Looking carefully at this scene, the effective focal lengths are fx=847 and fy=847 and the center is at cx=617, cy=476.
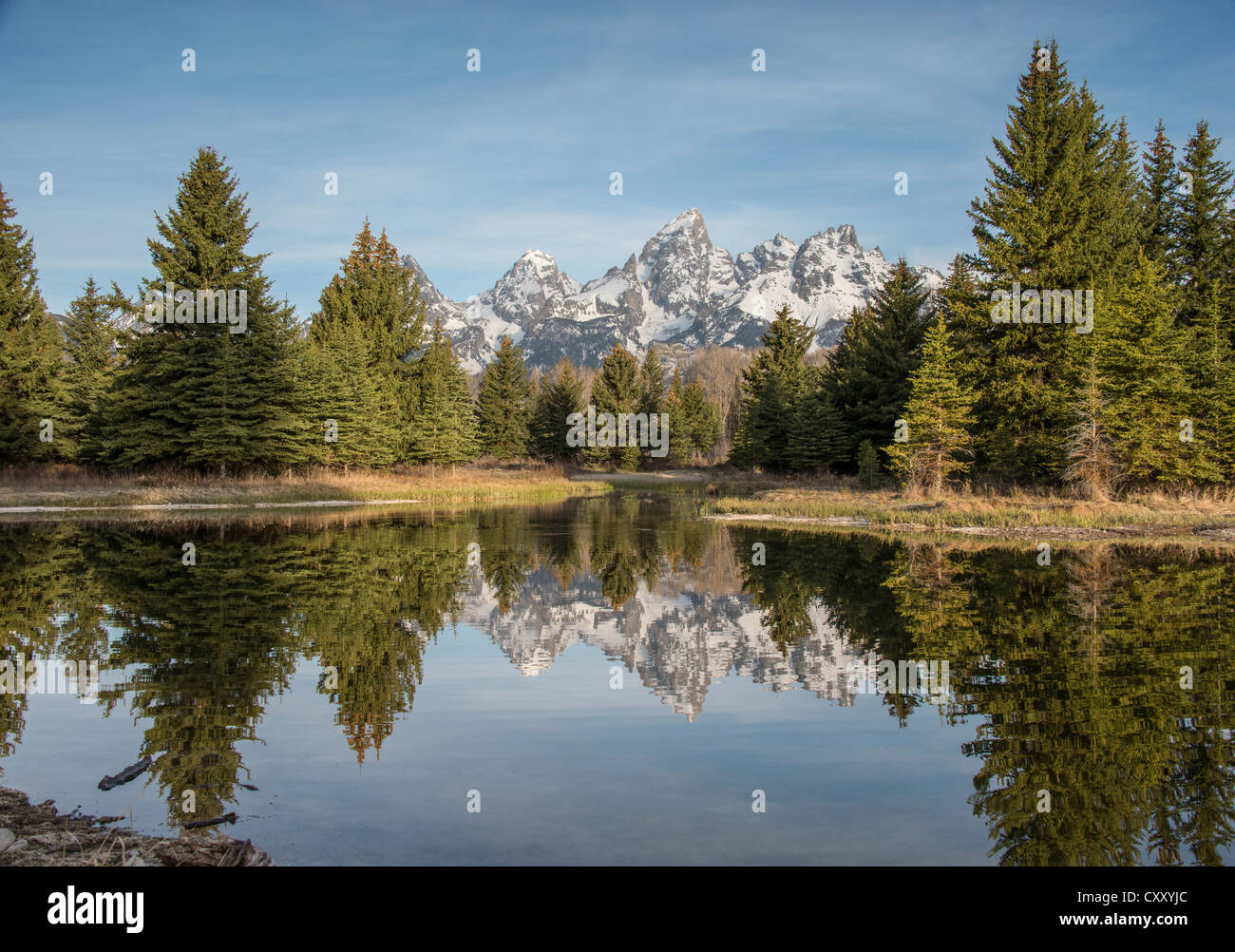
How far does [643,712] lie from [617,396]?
75.2 metres

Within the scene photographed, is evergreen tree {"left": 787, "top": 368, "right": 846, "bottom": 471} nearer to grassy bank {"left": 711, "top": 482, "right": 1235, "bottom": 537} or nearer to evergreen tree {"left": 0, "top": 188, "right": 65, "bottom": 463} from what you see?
grassy bank {"left": 711, "top": 482, "right": 1235, "bottom": 537}

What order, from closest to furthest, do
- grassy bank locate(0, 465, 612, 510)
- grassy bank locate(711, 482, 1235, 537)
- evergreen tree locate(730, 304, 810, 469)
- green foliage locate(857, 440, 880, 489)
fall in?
1. grassy bank locate(711, 482, 1235, 537)
2. grassy bank locate(0, 465, 612, 510)
3. green foliage locate(857, 440, 880, 489)
4. evergreen tree locate(730, 304, 810, 469)

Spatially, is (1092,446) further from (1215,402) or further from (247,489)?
(247,489)

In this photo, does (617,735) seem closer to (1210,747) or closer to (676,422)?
(1210,747)

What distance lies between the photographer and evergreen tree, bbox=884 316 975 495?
36.0 meters

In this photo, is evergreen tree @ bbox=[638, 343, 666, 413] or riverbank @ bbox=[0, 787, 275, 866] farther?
evergreen tree @ bbox=[638, 343, 666, 413]

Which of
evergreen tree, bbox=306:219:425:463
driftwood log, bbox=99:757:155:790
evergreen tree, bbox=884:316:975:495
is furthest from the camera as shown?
evergreen tree, bbox=306:219:425:463

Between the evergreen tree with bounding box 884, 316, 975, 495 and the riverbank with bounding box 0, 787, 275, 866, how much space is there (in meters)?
34.4

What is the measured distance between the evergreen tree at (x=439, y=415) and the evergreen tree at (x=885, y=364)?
27.0 m

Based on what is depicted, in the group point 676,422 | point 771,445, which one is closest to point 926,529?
point 771,445

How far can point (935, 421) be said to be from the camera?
1426 inches

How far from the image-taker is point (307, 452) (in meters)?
48.8

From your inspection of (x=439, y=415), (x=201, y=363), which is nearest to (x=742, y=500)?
(x=439, y=415)

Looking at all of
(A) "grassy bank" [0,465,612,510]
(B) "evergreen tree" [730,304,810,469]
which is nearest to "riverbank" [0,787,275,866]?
(A) "grassy bank" [0,465,612,510]
